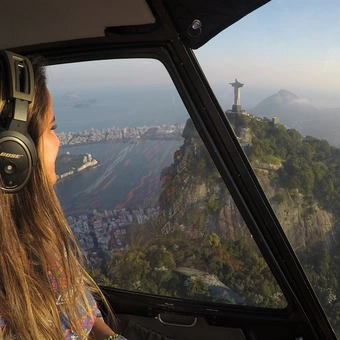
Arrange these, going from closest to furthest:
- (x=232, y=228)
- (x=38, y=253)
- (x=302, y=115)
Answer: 1. (x=38, y=253)
2. (x=302, y=115)
3. (x=232, y=228)

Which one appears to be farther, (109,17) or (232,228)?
(232,228)

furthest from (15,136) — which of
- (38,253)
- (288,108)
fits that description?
(288,108)

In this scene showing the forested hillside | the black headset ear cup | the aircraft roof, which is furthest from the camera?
the forested hillside

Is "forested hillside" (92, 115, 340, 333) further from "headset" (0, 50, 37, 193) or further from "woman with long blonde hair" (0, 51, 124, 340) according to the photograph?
"headset" (0, 50, 37, 193)

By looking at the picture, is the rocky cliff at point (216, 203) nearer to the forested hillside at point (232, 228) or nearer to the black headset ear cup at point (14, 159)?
the forested hillside at point (232, 228)

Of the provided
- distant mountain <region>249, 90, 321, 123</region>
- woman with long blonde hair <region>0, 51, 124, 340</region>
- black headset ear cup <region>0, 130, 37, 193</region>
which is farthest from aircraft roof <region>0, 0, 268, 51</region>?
black headset ear cup <region>0, 130, 37, 193</region>

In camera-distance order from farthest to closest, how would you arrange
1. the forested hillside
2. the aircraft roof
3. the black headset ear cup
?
1. the forested hillside
2. the aircraft roof
3. the black headset ear cup

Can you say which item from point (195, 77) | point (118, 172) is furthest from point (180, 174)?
point (195, 77)

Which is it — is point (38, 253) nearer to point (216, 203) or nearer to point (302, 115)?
point (216, 203)
